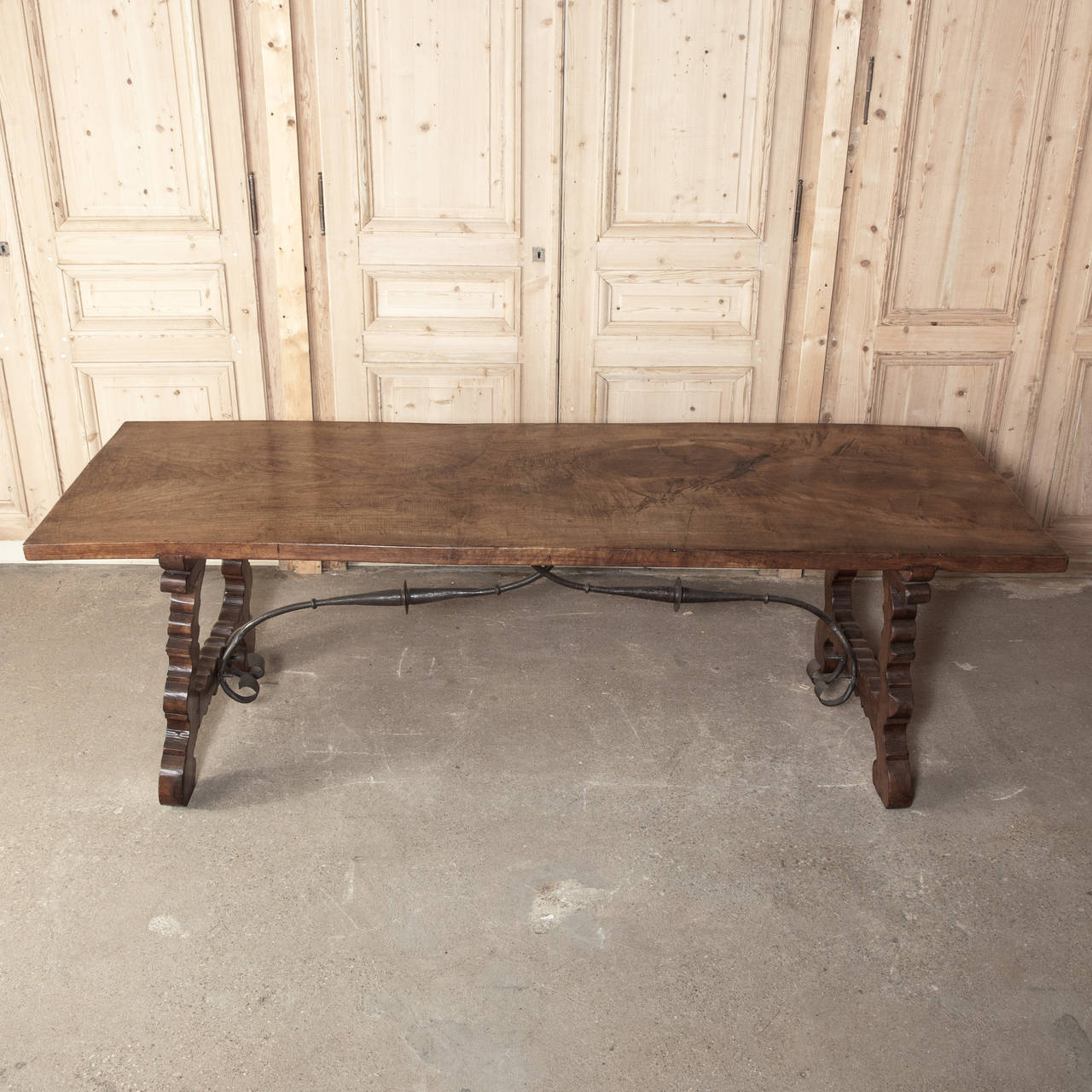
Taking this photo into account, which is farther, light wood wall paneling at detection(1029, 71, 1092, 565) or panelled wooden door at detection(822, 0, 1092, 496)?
light wood wall paneling at detection(1029, 71, 1092, 565)

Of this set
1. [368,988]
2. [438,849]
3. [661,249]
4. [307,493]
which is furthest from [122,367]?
[368,988]

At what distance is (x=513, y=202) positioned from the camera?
3359 millimetres

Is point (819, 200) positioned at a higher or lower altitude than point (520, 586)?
higher

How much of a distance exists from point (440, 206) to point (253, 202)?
1.99 feet

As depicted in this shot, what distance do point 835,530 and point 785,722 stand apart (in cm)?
74

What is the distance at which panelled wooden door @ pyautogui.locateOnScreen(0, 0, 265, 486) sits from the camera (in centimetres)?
321

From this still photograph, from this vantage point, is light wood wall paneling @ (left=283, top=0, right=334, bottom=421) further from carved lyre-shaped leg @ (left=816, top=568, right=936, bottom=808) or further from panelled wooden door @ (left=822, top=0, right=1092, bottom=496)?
carved lyre-shaped leg @ (left=816, top=568, right=936, bottom=808)

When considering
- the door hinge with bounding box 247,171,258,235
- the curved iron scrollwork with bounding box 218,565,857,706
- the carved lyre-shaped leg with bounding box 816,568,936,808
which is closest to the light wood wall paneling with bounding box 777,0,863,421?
the curved iron scrollwork with bounding box 218,565,857,706

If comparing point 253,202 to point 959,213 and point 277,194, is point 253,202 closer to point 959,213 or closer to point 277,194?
point 277,194

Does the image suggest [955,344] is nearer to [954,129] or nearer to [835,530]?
[954,129]

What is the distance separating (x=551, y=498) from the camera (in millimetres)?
2514

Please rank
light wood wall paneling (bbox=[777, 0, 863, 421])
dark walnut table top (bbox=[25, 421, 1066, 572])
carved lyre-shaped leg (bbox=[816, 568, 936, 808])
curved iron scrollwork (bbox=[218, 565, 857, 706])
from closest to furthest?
dark walnut table top (bbox=[25, 421, 1066, 572]) < carved lyre-shaped leg (bbox=[816, 568, 936, 808]) < curved iron scrollwork (bbox=[218, 565, 857, 706]) < light wood wall paneling (bbox=[777, 0, 863, 421])

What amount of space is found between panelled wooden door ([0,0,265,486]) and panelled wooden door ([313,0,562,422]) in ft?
1.09

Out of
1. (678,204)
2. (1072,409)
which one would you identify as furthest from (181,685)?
(1072,409)
